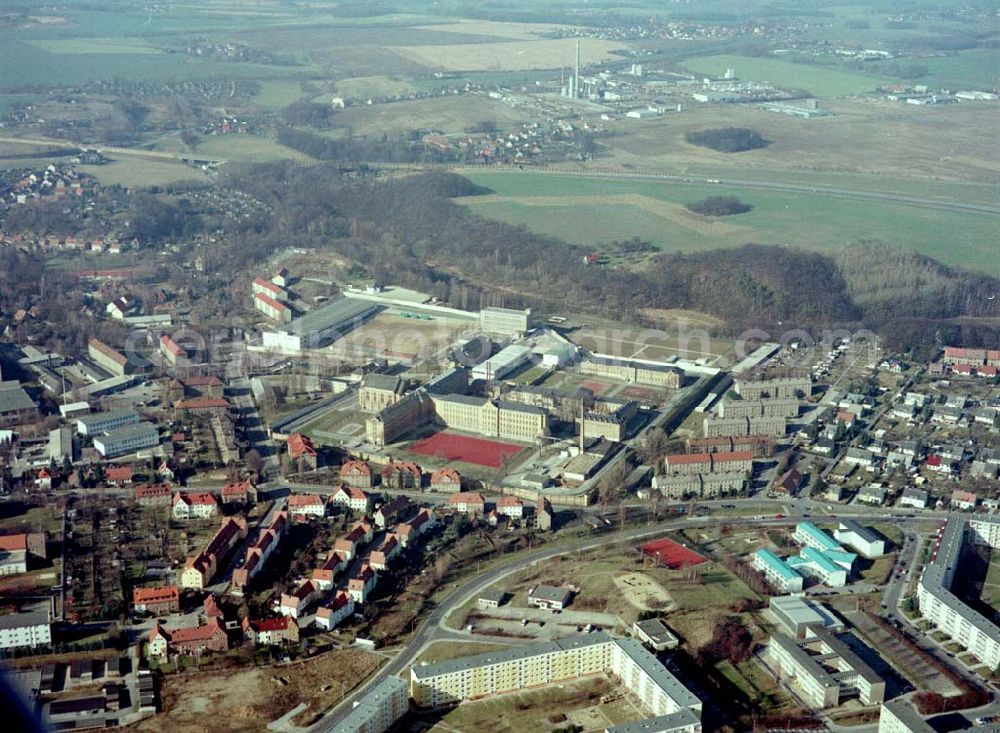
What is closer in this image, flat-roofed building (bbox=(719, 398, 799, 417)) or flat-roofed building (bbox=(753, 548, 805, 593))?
flat-roofed building (bbox=(753, 548, 805, 593))

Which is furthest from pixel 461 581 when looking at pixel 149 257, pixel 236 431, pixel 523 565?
pixel 149 257

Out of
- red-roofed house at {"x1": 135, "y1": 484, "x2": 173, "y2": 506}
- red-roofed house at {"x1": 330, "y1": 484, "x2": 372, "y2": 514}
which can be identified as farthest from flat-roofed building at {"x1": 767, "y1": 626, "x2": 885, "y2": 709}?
red-roofed house at {"x1": 135, "y1": 484, "x2": 173, "y2": 506}

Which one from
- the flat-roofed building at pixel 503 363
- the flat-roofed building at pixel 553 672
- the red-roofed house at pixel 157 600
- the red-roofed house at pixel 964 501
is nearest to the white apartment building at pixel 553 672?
the flat-roofed building at pixel 553 672

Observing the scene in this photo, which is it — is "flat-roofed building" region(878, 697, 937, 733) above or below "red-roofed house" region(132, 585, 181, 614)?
above

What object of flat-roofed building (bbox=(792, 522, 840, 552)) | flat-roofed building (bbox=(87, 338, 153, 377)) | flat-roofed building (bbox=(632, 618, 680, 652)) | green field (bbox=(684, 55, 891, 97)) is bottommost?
flat-roofed building (bbox=(87, 338, 153, 377))

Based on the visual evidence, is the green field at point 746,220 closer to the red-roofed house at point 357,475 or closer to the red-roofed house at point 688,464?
the red-roofed house at point 688,464

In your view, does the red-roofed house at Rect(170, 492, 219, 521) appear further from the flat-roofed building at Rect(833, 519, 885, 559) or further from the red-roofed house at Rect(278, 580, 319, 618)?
the flat-roofed building at Rect(833, 519, 885, 559)
